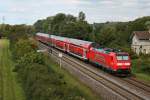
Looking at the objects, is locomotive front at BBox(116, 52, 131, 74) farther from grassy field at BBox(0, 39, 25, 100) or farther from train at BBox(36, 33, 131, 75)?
grassy field at BBox(0, 39, 25, 100)

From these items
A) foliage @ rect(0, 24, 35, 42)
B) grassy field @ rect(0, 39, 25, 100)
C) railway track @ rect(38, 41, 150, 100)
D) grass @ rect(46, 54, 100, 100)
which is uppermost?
foliage @ rect(0, 24, 35, 42)

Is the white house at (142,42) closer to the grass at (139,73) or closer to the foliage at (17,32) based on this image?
the foliage at (17,32)

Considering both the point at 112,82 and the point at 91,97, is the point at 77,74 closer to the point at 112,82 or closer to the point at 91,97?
the point at 112,82

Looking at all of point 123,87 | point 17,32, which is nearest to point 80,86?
point 123,87

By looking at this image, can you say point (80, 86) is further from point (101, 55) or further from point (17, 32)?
point (17, 32)

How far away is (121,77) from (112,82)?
14.8 ft

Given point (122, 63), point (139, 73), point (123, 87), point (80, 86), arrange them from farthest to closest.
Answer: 1. point (139, 73)
2. point (122, 63)
3. point (80, 86)
4. point (123, 87)

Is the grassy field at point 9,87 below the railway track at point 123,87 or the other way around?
below

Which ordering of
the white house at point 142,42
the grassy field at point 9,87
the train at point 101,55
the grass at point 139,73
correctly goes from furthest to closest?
the white house at point 142,42 → the train at point 101,55 → the grass at point 139,73 → the grassy field at point 9,87

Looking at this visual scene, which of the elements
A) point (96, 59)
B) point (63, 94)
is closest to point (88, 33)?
point (96, 59)

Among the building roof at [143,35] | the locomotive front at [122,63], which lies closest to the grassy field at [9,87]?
the locomotive front at [122,63]

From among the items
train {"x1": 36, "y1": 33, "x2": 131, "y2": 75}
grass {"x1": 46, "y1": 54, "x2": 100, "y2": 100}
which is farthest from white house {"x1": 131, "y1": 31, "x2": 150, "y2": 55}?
grass {"x1": 46, "y1": 54, "x2": 100, "y2": 100}

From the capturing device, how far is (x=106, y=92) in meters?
34.4

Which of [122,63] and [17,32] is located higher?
[17,32]
